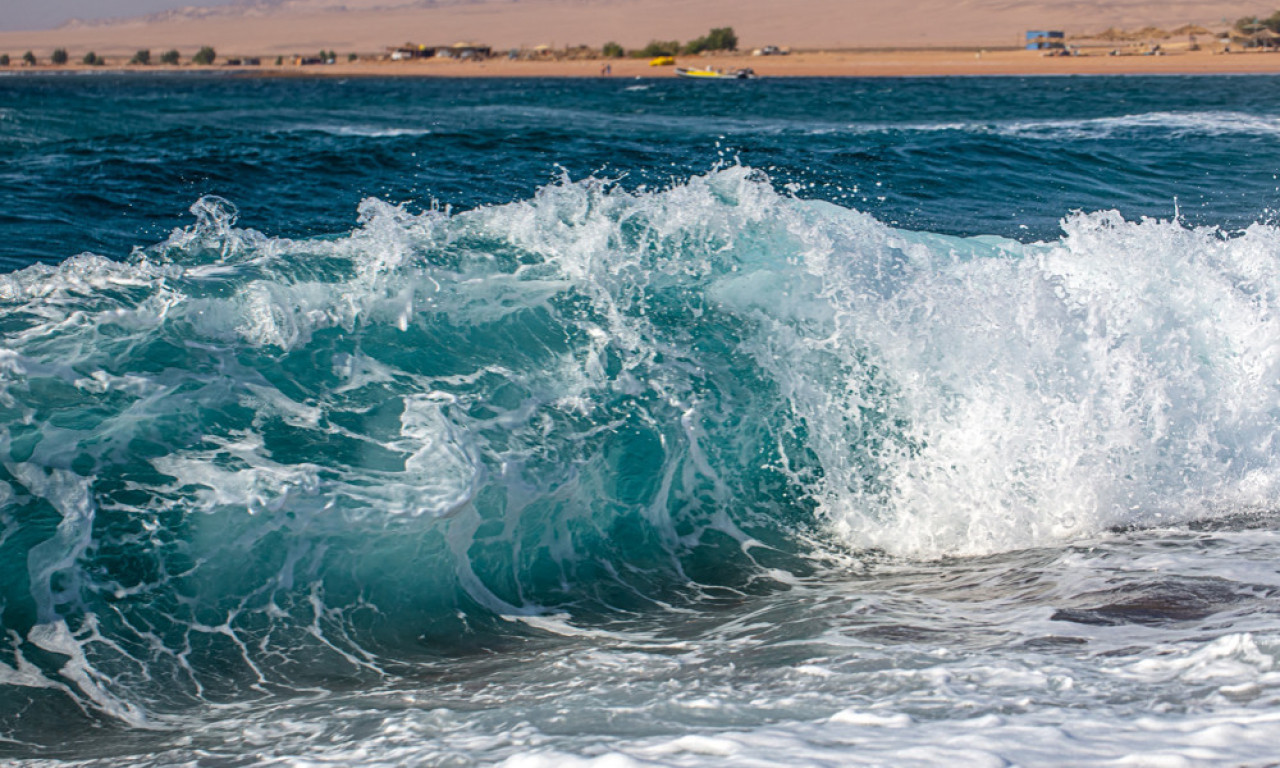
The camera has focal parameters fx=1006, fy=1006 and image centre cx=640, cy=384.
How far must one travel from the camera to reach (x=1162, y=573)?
441 cm

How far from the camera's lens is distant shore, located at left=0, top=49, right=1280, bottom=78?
172ft

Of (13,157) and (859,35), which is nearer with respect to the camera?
(13,157)

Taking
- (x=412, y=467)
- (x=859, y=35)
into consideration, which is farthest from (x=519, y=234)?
(x=859, y=35)

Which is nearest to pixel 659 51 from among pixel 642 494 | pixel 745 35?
pixel 745 35

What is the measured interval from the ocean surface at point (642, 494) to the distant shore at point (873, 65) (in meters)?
49.2

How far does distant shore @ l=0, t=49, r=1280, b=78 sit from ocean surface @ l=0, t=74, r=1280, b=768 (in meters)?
49.2

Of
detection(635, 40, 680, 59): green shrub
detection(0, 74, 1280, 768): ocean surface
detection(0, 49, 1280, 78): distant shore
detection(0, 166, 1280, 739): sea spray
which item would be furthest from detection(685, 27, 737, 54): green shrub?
detection(0, 166, 1280, 739): sea spray

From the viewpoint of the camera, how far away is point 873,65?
64.4 metres

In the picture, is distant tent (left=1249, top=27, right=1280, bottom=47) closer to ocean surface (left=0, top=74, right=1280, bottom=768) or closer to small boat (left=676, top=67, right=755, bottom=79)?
small boat (left=676, top=67, right=755, bottom=79)

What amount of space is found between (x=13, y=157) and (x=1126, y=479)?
1681 cm

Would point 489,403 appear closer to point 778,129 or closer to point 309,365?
point 309,365

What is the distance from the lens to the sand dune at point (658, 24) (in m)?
96.3

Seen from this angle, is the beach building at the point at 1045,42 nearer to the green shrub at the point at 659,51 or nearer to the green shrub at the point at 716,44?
the green shrub at the point at 716,44

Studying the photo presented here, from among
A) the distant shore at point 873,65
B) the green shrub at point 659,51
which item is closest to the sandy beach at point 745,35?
the distant shore at point 873,65
